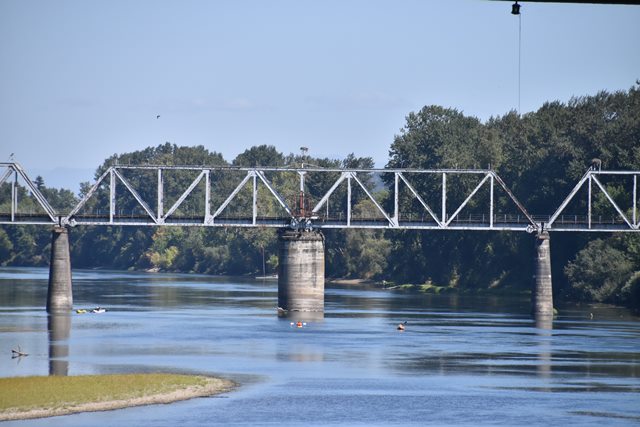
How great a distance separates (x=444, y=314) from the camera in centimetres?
15025

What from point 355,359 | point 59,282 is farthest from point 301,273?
point 355,359

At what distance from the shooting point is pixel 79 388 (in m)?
80.6

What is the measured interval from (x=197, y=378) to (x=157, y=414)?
12554 millimetres

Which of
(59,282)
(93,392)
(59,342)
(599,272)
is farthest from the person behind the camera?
(599,272)

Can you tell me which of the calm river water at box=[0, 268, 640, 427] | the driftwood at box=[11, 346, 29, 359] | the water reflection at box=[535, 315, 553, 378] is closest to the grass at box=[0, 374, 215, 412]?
the calm river water at box=[0, 268, 640, 427]

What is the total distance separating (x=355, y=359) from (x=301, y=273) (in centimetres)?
4301

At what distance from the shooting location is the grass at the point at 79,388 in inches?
2970

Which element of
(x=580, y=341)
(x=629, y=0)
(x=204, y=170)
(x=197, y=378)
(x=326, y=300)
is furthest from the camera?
(x=326, y=300)

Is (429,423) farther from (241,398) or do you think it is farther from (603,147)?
(603,147)

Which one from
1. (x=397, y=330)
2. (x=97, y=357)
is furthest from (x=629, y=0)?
(x=397, y=330)

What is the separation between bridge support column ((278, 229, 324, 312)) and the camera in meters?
144

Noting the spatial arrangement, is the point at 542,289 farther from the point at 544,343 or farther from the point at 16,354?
the point at 16,354

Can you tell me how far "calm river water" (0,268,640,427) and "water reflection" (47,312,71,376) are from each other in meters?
0.15

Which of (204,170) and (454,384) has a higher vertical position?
(204,170)
